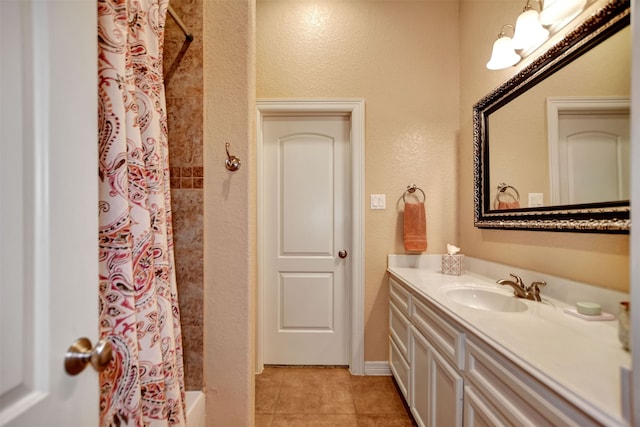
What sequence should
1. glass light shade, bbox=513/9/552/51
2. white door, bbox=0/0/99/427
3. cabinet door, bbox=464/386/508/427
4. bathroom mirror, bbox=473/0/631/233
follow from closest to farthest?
white door, bbox=0/0/99/427 < cabinet door, bbox=464/386/508/427 < bathroom mirror, bbox=473/0/631/233 < glass light shade, bbox=513/9/552/51

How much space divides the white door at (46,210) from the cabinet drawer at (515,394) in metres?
1.01

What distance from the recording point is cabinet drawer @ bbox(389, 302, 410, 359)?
1612mm

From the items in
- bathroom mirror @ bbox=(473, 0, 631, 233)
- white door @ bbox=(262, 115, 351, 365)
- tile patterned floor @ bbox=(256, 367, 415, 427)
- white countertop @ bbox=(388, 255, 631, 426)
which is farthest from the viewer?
white door @ bbox=(262, 115, 351, 365)

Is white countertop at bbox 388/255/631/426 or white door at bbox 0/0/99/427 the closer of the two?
white door at bbox 0/0/99/427

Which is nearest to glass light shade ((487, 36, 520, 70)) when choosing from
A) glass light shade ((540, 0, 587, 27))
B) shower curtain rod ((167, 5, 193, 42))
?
glass light shade ((540, 0, 587, 27))

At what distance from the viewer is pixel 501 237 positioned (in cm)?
158

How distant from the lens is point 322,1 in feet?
6.75

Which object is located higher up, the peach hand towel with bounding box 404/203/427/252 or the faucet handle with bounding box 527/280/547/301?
the peach hand towel with bounding box 404/203/427/252

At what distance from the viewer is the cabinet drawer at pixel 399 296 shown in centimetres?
160

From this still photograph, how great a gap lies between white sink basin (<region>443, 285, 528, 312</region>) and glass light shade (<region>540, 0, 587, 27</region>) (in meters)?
1.24

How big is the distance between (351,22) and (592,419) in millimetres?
2448

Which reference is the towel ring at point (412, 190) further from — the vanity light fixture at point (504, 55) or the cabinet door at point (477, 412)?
the cabinet door at point (477, 412)

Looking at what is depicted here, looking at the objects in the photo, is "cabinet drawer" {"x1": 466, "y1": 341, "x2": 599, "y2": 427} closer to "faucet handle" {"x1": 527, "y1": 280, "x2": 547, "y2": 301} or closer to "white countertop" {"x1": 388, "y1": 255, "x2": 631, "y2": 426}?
"white countertop" {"x1": 388, "y1": 255, "x2": 631, "y2": 426}

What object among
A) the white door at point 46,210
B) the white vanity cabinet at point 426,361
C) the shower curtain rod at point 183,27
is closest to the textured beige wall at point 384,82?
the white vanity cabinet at point 426,361
